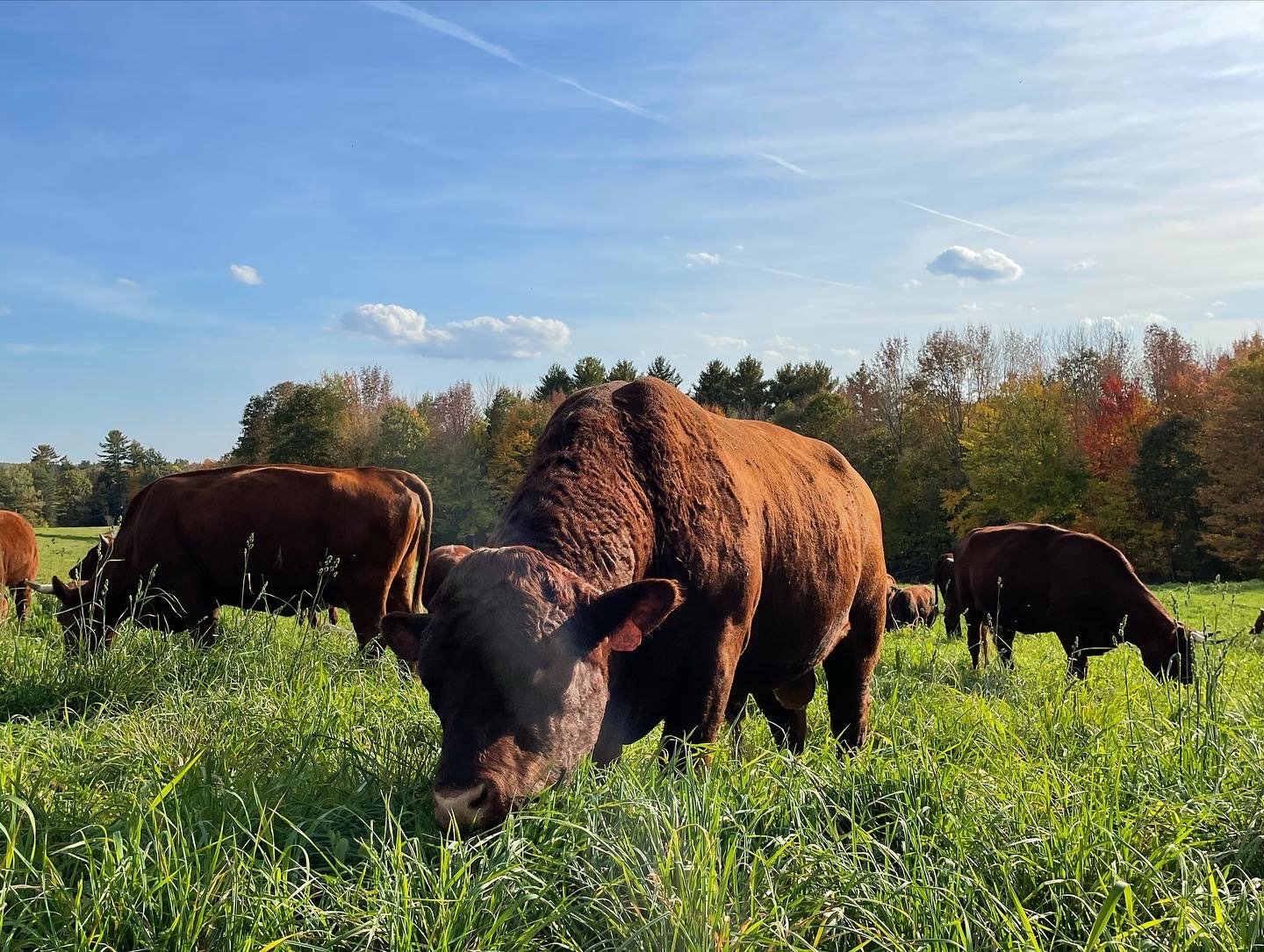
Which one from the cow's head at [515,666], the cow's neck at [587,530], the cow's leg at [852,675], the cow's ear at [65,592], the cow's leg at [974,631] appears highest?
the cow's neck at [587,530]

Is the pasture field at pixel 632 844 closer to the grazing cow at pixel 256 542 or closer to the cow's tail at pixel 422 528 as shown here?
the grazing cow at pixel 256 542

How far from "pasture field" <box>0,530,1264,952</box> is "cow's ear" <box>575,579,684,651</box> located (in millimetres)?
542

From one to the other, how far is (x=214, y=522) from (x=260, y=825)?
8873 mm

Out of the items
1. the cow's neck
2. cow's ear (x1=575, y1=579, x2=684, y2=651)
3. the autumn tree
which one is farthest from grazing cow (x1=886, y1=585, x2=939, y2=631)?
the autumn tree

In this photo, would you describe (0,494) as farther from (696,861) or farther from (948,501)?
(696,861)

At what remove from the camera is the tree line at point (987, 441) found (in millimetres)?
42219

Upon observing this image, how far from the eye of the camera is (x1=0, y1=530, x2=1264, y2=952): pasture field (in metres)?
2.69

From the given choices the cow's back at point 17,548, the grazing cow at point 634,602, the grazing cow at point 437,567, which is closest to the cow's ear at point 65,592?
the grazing cow at point 437,567

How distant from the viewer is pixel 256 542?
435 inches

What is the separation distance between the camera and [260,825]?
2984 millimetres

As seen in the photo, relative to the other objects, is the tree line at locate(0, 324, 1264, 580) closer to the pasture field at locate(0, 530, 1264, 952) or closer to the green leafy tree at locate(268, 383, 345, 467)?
the green leafy tree at locate(268, 383, 345, 467)

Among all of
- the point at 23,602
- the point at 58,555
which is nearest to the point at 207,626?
the point at 23,602

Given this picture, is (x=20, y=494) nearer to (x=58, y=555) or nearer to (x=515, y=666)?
(x=58, y=555)

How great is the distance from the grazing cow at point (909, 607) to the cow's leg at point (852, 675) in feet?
51.4
